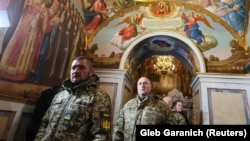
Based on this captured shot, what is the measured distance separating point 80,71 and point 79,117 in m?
0.54

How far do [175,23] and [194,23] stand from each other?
2.26 ft

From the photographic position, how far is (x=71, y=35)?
575 cm

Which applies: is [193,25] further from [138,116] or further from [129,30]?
[138,116]

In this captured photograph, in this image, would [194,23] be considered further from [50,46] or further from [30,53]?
[30,53]

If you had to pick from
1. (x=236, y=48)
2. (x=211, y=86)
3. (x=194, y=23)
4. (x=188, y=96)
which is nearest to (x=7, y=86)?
(x=211, y=86)

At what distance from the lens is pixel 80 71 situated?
89.7 inches

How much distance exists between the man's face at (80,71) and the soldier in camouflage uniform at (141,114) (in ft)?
3.76

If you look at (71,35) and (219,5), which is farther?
(219,5)

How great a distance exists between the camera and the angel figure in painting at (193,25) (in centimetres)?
711

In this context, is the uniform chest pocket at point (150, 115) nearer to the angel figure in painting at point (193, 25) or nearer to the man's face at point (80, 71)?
the man's face at point (80, 71)

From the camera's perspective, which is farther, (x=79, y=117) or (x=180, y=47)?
(x=180, y=47)

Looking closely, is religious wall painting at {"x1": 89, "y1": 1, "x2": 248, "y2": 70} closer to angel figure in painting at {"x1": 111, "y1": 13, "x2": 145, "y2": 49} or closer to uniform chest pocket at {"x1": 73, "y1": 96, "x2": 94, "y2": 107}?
angel figure in painting at {"x1": 111, "y1": 13, "x2": 145, "y2": 49}

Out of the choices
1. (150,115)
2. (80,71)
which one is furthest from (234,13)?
(80,71)

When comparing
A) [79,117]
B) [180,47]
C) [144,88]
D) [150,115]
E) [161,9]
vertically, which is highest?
[161,9]
